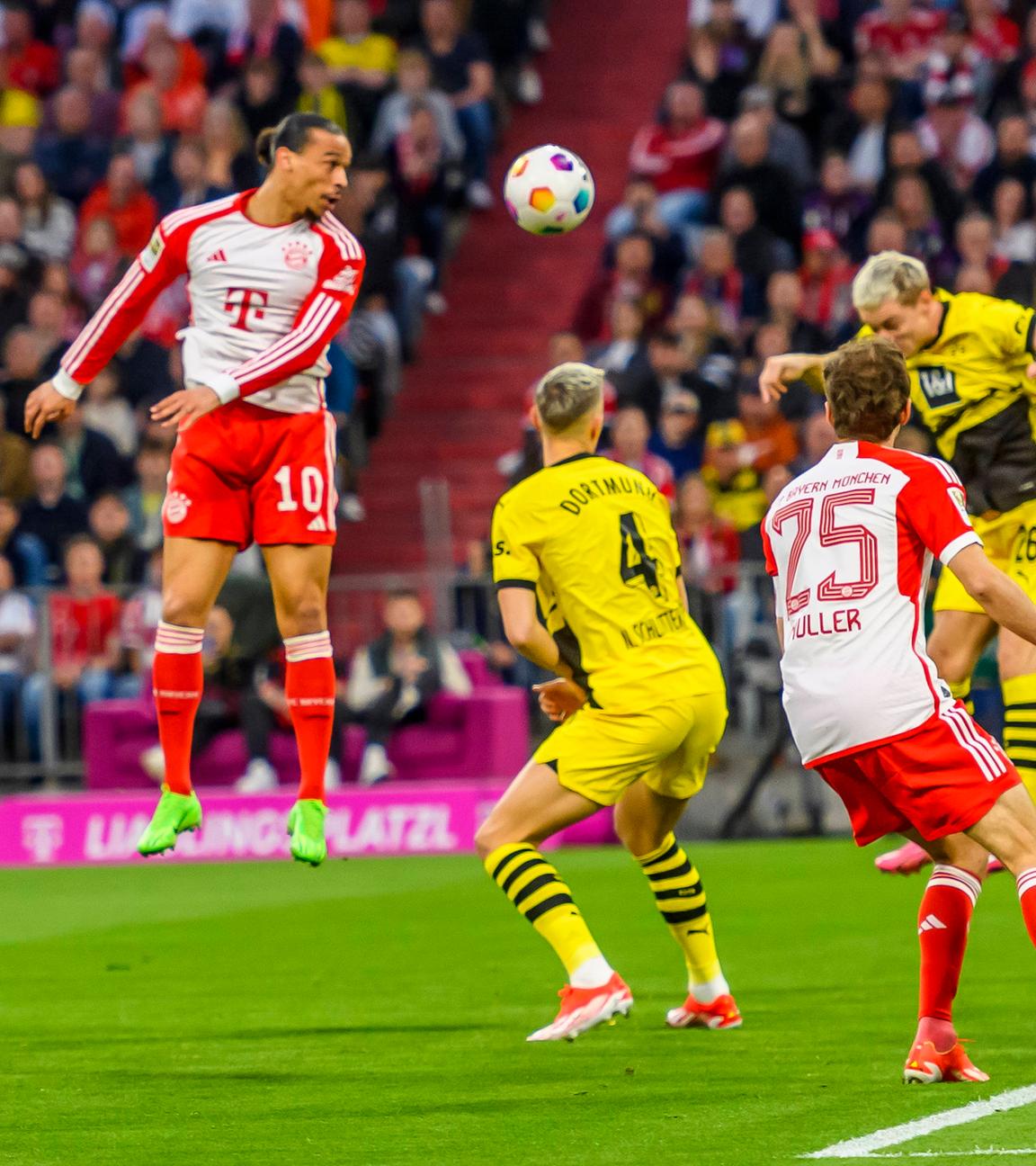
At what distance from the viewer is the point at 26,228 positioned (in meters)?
20.4

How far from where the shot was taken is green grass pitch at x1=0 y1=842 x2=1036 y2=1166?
19.8 feet

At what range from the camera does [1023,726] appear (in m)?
9.20

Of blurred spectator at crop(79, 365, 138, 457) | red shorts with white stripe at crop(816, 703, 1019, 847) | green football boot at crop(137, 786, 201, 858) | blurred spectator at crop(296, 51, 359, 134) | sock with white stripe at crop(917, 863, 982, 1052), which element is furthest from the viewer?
blurred spectator at crop(296, 51, 359, 134)

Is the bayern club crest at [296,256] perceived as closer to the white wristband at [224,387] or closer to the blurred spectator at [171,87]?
the white wristband at [224,387]

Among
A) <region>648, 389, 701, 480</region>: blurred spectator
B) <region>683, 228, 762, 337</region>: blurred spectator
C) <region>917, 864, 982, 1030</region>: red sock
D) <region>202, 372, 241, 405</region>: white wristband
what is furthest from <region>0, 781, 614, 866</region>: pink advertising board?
<region>917, 864, 982, 1030</region>: red sock

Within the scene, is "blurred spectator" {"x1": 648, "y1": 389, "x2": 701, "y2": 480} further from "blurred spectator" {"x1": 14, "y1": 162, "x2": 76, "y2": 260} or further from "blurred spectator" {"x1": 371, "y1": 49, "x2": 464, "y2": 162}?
"blurred spectator" {"x1": 14, "y1": 162, "x2": 76, "y2": 260}

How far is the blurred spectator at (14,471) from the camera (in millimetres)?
17688

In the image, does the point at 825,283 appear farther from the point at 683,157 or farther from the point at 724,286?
the point at 683,157

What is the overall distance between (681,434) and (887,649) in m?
10.8

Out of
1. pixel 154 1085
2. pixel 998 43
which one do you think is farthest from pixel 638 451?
pixel 154 1085

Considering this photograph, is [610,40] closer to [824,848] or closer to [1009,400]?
[824,848]

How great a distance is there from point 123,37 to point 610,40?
14.6ft

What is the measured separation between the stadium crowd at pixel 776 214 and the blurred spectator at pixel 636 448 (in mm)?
17

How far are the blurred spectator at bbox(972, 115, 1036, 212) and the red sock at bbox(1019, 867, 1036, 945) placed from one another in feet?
38.7
